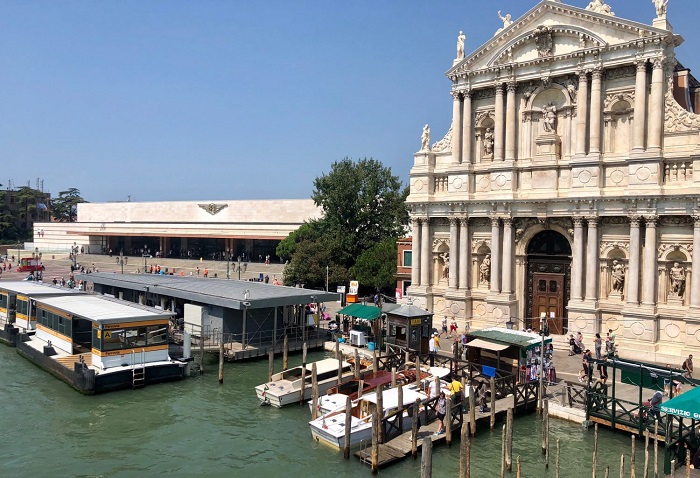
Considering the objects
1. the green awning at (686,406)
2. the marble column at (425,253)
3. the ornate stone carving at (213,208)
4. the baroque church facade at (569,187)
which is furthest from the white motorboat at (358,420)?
the ornate stone carving at (213,208)

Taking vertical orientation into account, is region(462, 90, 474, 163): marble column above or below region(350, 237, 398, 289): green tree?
above

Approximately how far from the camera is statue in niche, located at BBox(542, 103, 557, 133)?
32594mm

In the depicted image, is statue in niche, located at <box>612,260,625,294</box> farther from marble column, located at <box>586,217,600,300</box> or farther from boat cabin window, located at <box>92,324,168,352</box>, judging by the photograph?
boat cabin window, located at <box>92,324,168,352</box>

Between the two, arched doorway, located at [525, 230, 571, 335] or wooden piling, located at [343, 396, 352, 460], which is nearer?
wooden piling, located at [343, 396, 352, 460]

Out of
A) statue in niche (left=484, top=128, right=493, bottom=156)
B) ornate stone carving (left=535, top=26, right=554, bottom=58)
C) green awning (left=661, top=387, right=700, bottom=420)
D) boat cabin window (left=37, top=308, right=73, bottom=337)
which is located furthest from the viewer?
statue in niche (left=484, top=128, right=493, bottom=156)

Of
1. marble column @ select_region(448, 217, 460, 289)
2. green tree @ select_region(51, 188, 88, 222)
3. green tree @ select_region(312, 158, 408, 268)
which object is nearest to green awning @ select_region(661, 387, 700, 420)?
marble column @ select_region(448, 217, 460, 289)

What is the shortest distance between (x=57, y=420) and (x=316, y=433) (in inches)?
377

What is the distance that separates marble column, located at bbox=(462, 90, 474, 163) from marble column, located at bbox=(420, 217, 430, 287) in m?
4.38

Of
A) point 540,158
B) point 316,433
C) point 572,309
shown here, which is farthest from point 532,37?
point 316,433

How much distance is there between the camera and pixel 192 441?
2030cm

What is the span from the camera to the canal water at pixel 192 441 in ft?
59.4

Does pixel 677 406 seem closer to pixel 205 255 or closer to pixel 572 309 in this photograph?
pixel 572 309

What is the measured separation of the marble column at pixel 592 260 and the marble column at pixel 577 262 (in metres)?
0.36

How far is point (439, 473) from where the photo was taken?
1794 cm
